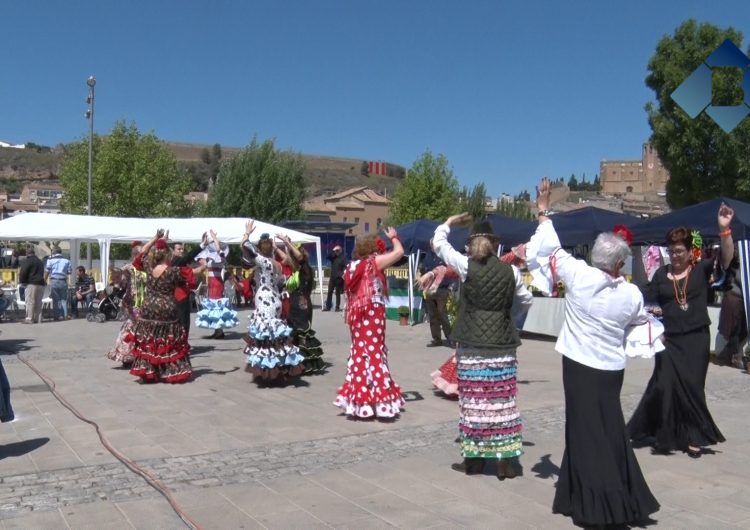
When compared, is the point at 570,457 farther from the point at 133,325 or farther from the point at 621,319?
the point at 133,325

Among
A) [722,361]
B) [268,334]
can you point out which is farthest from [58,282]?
[722,361]

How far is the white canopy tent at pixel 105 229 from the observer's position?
61.2ft

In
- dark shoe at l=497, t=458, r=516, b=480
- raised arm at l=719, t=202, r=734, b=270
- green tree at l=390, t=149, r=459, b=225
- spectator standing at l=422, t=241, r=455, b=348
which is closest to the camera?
dark shoe at l=497, t=458, r=516, b=480

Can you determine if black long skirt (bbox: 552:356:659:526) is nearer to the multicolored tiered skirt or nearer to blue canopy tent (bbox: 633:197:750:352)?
the multicolored tiered skirt

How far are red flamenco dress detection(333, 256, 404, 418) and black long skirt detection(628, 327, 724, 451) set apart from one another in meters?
2.49

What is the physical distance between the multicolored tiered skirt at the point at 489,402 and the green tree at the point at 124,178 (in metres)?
42.3

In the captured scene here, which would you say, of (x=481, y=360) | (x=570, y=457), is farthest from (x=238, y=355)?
(x=570, y=457)

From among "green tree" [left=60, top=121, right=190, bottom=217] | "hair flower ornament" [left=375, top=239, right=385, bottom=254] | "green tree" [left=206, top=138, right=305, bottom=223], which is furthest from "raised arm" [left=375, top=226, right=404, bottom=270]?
"green tree" [left=60, top=121, right=190, bottom=217]

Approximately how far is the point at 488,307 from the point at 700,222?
339 inches

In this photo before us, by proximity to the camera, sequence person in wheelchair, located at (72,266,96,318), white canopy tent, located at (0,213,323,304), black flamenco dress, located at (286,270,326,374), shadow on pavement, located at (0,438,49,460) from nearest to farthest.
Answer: shadow on pavement, located at (0,438,49,460) → black flamenco dress, located at (286,270,326,374) → white canopy tent, located at (0,213,323,304) → person in wheelchair, located at (72,266,96,318)

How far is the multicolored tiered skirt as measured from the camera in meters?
5.37

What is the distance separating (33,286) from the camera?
681 inches

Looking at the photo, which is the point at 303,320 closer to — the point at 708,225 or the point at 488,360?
the point at 488,360

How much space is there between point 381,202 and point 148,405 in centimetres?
7287
